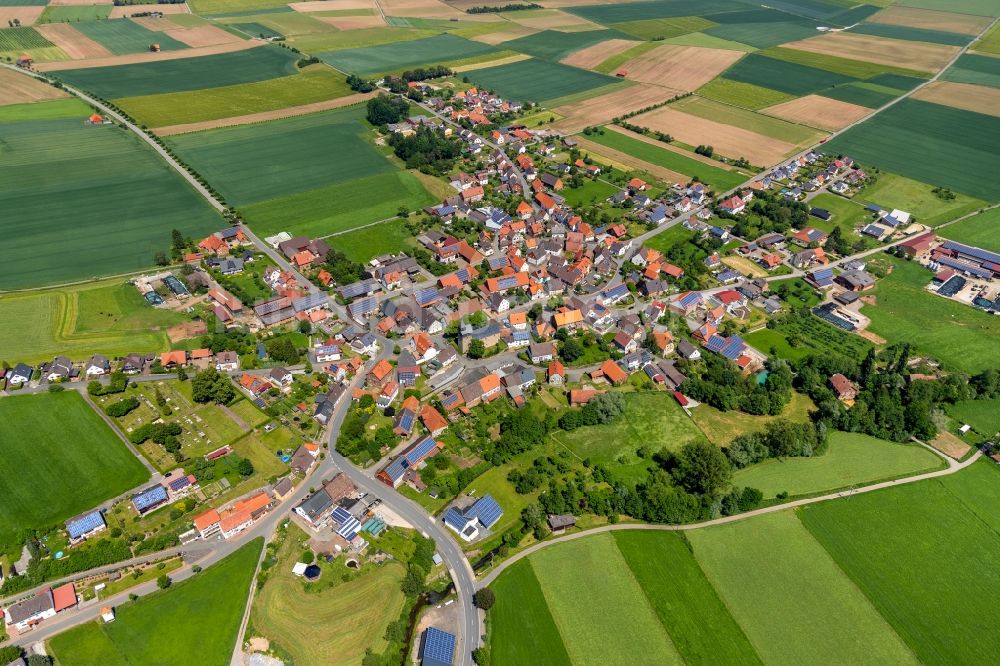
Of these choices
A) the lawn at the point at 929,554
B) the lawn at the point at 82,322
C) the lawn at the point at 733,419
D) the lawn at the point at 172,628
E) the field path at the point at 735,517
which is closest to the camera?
the lawn at the point at 172,628

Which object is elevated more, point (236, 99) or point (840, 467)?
point (236, 99)

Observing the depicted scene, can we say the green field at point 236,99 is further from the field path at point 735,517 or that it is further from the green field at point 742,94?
the field path at point 735,517

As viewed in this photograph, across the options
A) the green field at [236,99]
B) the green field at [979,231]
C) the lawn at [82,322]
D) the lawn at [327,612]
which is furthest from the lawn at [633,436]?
the green field at [236,99]

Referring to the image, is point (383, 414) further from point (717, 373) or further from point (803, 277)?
point (803, 277)

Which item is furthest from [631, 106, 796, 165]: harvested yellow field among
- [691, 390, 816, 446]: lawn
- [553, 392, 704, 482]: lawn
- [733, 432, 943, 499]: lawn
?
[553, 392, 704, 482]: lawn

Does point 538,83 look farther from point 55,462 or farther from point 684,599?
point 684,599

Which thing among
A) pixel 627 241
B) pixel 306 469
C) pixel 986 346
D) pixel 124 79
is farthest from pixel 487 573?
pixel 124 79

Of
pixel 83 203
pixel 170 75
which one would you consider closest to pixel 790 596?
pixel 83 203
